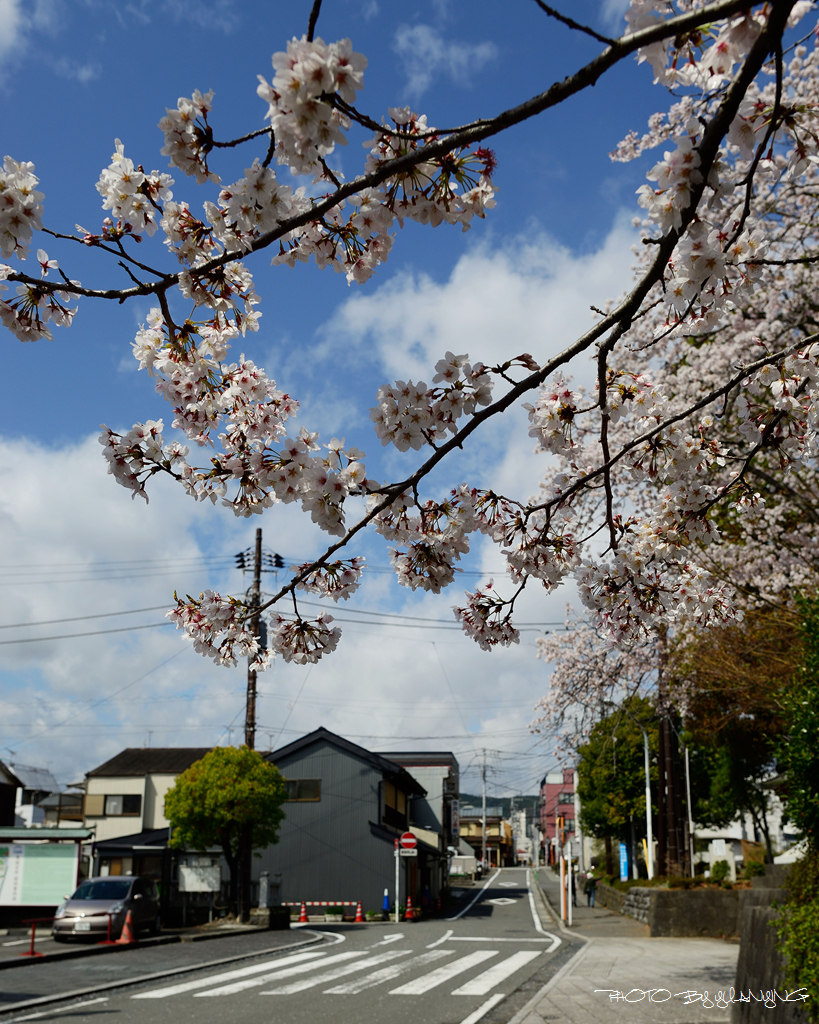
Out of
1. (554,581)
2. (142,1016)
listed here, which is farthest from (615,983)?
(554,581)

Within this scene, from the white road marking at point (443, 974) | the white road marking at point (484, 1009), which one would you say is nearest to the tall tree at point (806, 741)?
the white road marking at point (484, 1009)

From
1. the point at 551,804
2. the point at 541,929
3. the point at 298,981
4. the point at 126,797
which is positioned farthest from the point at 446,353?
the point at 551,804

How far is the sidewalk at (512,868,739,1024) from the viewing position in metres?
9.88

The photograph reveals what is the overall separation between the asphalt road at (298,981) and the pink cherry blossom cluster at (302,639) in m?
7.46

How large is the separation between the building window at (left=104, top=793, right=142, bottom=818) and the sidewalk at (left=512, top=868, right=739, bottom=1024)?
33.2 meters

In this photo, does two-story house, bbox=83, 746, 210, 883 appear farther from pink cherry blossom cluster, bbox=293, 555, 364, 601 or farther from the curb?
pink cherry blossom cluster, bbox=293, 555, 364, 601

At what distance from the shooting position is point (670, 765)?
84.5 ft

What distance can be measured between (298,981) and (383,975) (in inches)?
62.4

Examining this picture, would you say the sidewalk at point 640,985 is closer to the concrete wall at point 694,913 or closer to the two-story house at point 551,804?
the concrete wall at point 694,913

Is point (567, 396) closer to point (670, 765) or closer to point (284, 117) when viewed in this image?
point (284, 117)

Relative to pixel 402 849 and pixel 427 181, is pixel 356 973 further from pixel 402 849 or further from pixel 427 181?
pixel 402 849

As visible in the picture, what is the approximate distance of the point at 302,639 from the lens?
4969 millimetres

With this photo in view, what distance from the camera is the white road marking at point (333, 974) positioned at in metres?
13.3

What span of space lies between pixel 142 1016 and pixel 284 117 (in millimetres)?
11120
